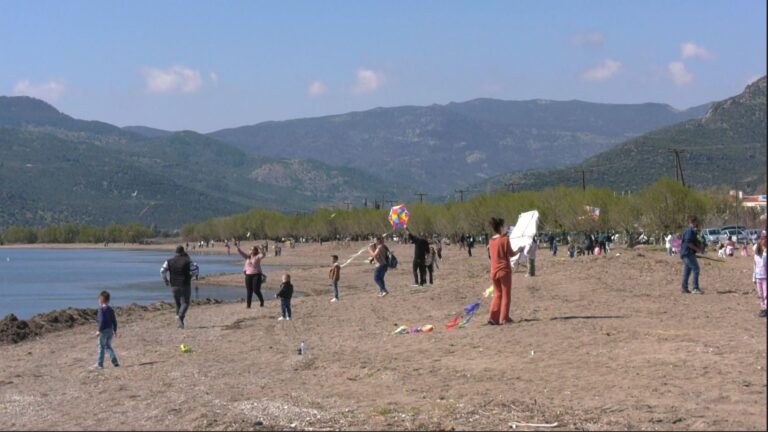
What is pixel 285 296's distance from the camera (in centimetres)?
2320

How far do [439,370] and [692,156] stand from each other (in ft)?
501

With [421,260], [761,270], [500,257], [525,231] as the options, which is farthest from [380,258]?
[761,270]

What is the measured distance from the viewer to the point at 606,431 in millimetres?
9938

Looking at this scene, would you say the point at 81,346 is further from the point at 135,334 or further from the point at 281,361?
the point at 281,361

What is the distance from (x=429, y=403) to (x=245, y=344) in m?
8.03

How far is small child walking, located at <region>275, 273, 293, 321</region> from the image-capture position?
906 inches

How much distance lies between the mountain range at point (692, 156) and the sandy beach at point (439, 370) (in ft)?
383

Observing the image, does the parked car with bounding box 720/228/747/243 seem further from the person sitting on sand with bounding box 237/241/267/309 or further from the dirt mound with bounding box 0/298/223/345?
the person sitting on sand with bounding box 237/241/267/309

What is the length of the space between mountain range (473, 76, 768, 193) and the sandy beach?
383ft

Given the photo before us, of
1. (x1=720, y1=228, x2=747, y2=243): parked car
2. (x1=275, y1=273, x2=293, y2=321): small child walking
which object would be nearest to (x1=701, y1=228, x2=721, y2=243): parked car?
(x1=720, y1=228, x2=747, y2=243): parked car

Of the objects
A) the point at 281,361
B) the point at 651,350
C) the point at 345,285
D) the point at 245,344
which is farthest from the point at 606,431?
the point at 345,285

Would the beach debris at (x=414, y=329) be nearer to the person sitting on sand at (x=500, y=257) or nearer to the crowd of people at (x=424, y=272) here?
the crowd of people at (x=424, y=272)

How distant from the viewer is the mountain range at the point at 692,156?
488 ft

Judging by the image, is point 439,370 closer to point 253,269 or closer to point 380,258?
point 253,269
